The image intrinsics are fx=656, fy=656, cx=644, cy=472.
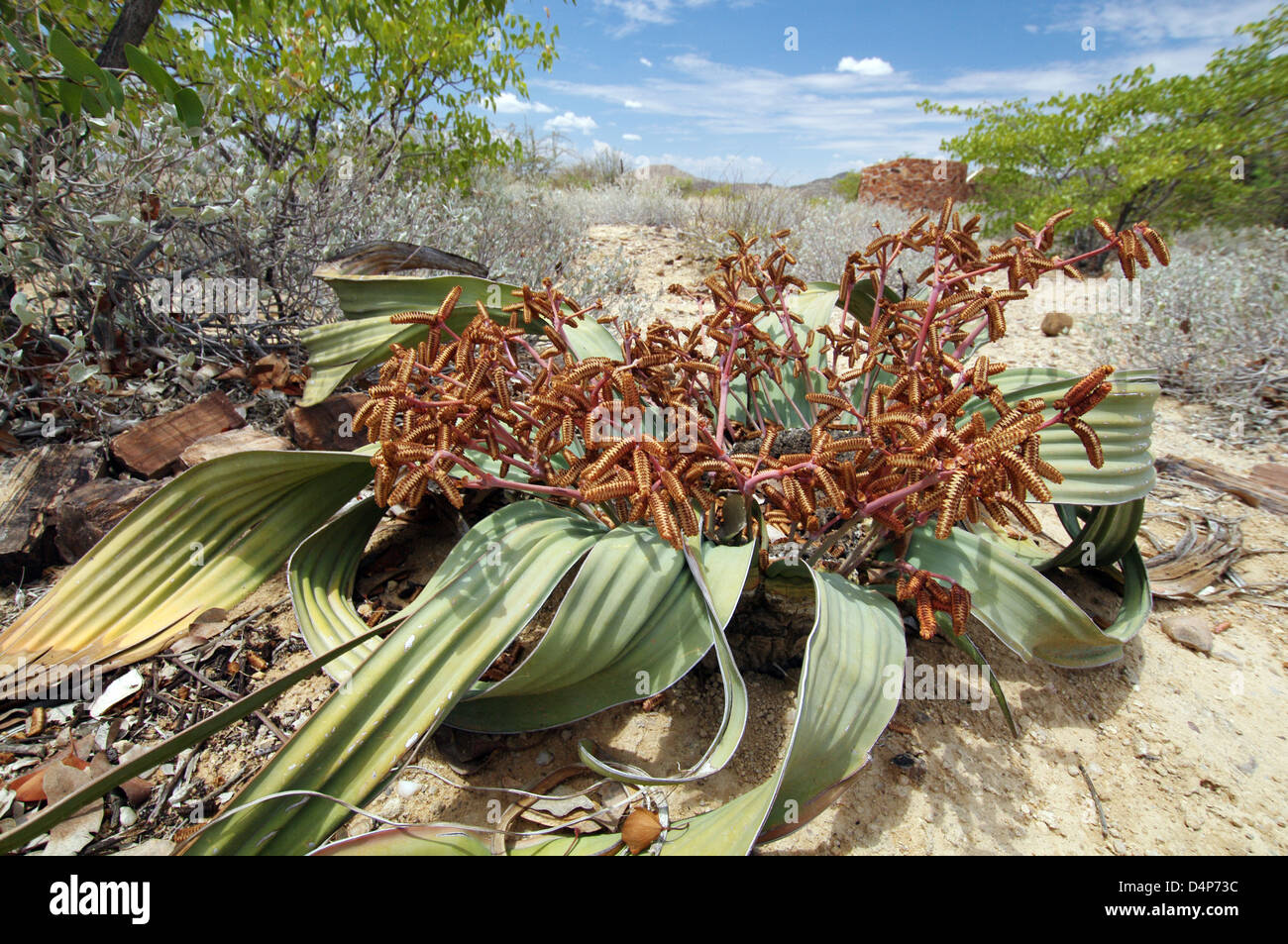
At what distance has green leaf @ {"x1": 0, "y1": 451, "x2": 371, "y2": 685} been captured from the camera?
1.17 meters

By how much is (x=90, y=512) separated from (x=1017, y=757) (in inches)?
84.5

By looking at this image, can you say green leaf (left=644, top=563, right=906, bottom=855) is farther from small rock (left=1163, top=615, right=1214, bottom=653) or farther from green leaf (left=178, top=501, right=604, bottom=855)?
small rock (left=1163, top=615, right=1214, bottom=653)

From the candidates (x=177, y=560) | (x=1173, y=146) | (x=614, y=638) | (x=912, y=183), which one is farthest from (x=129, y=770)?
(x=912, y=183)

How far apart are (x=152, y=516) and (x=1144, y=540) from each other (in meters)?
2.55

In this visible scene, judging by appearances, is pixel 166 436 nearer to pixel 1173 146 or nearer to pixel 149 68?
pixel 149 68

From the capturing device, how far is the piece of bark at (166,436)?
1.80 m

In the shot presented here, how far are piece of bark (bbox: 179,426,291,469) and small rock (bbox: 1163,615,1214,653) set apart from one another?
7.65ft

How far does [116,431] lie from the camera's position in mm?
1981

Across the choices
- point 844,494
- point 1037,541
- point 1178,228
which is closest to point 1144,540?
point 1037,541

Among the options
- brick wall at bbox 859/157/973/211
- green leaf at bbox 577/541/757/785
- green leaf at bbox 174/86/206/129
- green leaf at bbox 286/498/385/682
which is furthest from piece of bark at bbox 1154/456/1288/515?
brick wall at bbox 859/157/973/211

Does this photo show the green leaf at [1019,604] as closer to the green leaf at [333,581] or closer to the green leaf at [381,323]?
the green leaf at [381,323]

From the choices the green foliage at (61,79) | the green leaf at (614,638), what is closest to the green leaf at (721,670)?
the green leaf at (614,638)

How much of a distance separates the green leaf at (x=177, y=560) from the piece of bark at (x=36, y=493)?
1.91 ft

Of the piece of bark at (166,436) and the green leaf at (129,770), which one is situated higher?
the piece of bark at (166,436)
